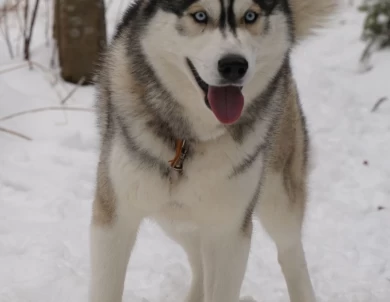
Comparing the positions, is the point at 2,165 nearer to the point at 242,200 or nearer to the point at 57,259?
the point at 57,259

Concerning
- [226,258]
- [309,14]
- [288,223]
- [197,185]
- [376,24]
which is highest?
[309,14]

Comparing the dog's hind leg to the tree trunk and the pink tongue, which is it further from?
the tree trunk

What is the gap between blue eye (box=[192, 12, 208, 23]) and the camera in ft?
6.91

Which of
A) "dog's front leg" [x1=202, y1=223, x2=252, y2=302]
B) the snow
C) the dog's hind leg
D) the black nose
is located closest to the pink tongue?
the black nose

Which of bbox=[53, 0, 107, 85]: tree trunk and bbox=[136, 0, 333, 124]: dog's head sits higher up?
bbox=[136, 0, 333, 124]: dog's head

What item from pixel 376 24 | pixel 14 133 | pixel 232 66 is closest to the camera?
pixel 232 66

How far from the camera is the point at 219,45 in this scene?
203 centimetres

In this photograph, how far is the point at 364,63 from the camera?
7215 millimetres

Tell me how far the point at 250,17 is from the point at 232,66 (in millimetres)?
253

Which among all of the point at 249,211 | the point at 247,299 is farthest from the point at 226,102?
the point at 247,299

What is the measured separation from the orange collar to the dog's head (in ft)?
0.76

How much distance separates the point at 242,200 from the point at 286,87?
2.28 feet

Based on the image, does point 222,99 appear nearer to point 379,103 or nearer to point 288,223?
point 288,223

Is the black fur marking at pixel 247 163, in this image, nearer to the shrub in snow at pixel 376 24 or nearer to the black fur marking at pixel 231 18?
the black fur marking at pixel 231 18
